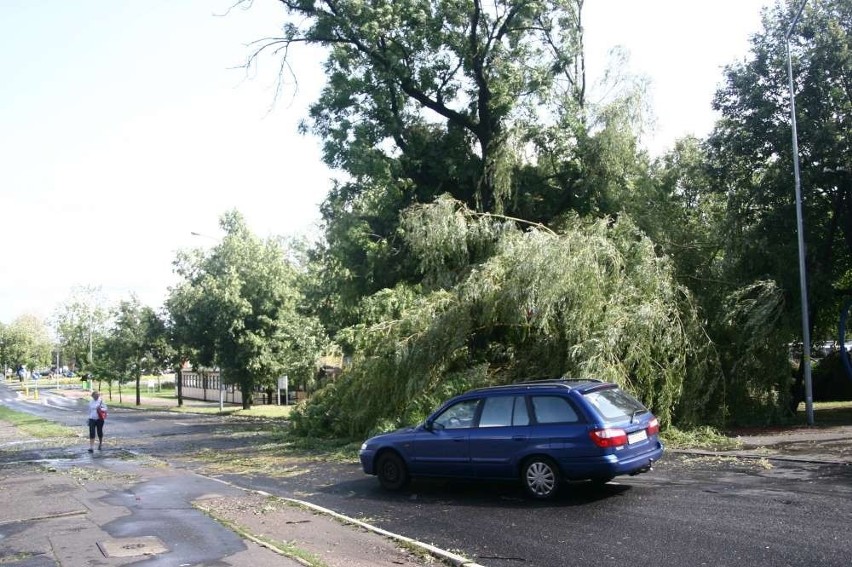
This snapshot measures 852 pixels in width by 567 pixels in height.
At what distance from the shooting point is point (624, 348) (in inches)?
571

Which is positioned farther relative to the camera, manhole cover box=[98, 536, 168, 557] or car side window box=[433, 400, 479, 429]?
car side window box=[433, 400, 479, 429]

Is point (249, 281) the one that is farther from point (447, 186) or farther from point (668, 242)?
point (668, 242)

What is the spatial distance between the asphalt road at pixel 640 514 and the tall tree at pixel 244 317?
76.2 ft

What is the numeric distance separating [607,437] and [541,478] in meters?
1.11

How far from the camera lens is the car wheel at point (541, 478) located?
9.58 metres

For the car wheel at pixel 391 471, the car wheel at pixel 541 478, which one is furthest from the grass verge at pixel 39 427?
the car wheel at pixel 541 478

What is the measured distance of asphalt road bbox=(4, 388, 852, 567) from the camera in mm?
6906

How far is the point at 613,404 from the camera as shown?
32.7ft

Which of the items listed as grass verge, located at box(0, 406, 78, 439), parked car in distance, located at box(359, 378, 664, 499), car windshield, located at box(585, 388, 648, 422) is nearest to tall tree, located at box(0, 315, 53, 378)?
grass verge, located at box(0, 406, 78, 439)

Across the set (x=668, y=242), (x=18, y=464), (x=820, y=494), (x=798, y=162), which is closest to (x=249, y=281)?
(x=18, y=464)

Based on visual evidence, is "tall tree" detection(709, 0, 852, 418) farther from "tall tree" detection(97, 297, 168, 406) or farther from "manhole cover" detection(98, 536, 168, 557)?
"tall tree" detection(97, 297, 168, 406)

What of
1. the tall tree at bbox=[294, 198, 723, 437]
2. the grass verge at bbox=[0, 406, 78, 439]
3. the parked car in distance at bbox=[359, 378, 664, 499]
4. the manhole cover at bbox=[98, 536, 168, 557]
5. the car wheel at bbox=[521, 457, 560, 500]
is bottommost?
the grass verge at bbox=[0, 406, 78, 439]

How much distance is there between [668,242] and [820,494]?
34.3 ft

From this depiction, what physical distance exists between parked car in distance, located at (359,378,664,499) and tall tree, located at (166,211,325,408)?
79.2ft
